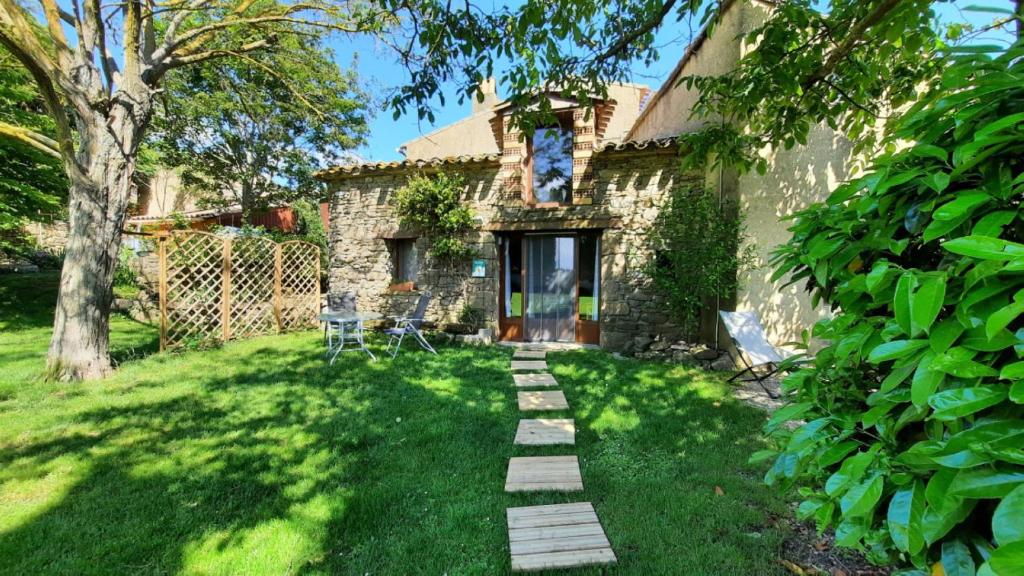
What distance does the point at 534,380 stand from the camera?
504cm

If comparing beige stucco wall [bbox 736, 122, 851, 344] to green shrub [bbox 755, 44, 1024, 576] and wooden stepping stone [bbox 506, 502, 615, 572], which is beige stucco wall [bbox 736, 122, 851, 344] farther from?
green shrub [bbox 755, 44, 1024, 576]

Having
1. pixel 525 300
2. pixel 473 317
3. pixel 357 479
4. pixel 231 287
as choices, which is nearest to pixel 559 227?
pixel 525 300

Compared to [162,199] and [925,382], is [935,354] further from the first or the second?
[162,199]

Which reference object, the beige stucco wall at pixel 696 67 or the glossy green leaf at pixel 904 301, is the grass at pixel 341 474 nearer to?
the glossy green leaf at pixel 904 301

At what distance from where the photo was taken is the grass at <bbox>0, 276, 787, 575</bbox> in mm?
1990

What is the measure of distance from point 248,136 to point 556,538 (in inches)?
646

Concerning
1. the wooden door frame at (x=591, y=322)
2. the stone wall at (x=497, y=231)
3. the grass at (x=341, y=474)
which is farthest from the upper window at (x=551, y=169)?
A: the grass at (x=341, y=474)

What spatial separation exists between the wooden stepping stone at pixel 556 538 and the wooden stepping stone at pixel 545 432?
0.88 meters

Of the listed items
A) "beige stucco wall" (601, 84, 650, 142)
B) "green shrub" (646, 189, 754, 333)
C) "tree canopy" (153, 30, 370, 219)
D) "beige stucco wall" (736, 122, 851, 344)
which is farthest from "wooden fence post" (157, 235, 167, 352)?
"beige stucco wall" (601, 84, 650, 142)

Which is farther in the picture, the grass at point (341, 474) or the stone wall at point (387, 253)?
the stone wall at point (387, 253)

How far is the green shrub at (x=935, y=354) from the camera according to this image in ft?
2.04

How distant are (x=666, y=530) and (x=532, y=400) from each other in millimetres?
2217

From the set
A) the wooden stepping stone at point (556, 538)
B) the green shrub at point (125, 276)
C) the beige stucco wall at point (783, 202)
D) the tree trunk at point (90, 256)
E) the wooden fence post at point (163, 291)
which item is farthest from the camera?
the green shrub at point (125, 276)

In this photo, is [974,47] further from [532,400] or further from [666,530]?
[532,400]
